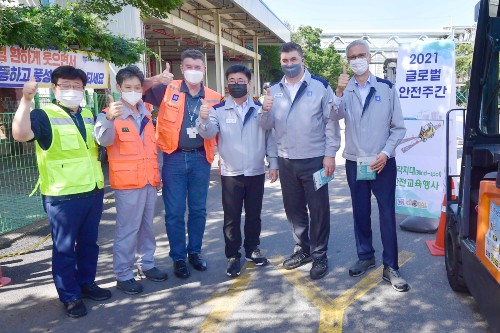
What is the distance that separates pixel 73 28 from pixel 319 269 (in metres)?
4.99

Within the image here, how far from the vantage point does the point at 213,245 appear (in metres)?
5.08

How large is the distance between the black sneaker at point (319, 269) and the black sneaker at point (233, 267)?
2.27 feet

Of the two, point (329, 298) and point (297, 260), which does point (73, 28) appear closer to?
point (297, 260)

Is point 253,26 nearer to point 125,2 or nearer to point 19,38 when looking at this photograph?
point 125,2

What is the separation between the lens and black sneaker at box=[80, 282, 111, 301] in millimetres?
3697

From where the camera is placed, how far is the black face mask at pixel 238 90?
13.0 feet

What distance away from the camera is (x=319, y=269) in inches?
158

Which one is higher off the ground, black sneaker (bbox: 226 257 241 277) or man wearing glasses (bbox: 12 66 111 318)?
man wearing glasses (bbox: 12 66 111 318)

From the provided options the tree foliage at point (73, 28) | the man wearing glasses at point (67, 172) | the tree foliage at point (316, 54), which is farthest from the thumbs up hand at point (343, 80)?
the tree foliage at point (316, 54)

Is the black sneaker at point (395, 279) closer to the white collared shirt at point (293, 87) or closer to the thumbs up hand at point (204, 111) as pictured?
the white collared shirt at point (293, 87)

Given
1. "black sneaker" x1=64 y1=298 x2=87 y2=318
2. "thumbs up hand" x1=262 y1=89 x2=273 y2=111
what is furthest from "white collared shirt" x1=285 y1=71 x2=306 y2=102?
"black sneaker" x1=64 y1=298 x2=87 y2=318

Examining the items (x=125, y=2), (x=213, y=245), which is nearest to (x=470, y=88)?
(x=213, y=245)

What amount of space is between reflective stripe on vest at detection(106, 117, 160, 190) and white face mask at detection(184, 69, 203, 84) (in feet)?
2.16

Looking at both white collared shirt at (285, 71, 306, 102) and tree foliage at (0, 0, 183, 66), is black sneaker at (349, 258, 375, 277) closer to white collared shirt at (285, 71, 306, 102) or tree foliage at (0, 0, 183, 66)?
white collared shirt at (285, 71, 306, 102)
